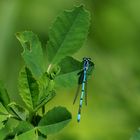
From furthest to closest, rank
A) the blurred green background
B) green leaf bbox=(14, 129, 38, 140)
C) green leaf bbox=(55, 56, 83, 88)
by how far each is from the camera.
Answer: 1. the blurred green background
2. green leaf bbox=(55, 56, 83, 88)
3. green leaf bbox=(14, 129, 38, 140)

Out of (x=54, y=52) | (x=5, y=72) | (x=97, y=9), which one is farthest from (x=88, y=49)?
(x=54, y=52)

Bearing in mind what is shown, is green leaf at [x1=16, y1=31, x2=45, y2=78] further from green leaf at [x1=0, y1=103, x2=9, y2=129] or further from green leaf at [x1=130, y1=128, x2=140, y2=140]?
green leaf at [x1=130, y1=128, x2=140, y2=140]

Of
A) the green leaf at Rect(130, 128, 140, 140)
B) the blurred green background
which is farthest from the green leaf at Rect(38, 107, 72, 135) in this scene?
the blurred green background

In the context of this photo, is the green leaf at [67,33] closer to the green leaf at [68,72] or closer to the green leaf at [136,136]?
the green leaf at [68,72]

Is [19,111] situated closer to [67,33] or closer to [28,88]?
[28,88]

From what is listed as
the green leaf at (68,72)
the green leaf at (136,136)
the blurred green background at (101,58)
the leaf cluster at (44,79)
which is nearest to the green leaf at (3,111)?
the leaf cluster at (44,79)

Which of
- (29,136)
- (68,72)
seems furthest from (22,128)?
(68,72)
